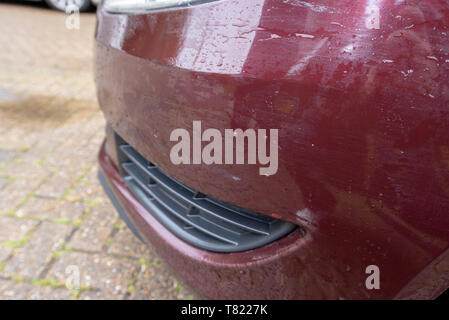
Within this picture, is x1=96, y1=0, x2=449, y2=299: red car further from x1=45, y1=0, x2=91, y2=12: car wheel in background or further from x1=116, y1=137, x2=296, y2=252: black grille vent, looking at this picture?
x1=45, y1=0, x2=91, y2=12: car wheel in background

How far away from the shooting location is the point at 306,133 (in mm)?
958

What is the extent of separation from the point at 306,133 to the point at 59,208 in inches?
72.2

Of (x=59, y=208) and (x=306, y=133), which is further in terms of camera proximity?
(x=59, y=208)

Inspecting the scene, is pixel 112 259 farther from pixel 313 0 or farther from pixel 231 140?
pixel 313 0

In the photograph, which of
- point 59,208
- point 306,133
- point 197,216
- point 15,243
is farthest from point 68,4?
point 306,133

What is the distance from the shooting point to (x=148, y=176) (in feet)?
5.08

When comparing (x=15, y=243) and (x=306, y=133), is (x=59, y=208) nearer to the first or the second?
(x=15, y=243)

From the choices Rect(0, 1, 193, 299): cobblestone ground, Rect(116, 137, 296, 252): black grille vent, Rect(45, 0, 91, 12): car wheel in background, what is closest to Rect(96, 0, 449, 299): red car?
Rect(116, 137, 296, 252): black grille vent

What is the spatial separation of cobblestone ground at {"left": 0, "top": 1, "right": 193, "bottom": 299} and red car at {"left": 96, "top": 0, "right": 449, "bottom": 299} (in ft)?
2.34

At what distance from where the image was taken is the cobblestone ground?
1.85m

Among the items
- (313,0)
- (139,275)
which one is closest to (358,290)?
(313,0)
